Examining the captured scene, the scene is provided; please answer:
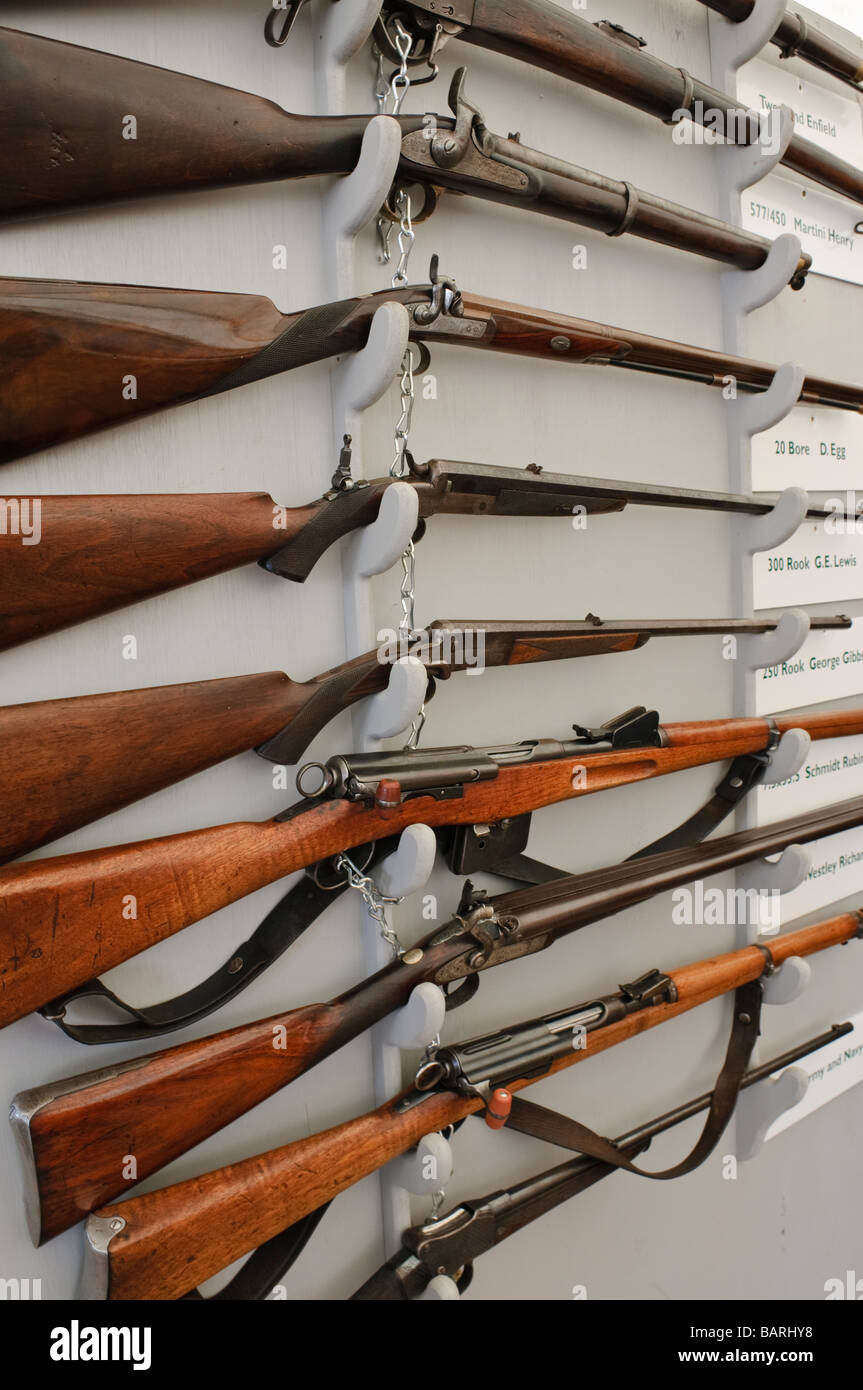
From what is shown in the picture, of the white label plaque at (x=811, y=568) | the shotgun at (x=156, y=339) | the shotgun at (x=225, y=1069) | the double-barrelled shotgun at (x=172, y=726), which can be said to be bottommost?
the shotgun at (x=225, y=1069)

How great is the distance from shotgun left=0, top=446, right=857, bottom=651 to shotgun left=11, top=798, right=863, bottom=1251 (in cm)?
29

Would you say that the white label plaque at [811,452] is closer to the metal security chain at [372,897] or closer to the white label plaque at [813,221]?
the white label plaque at [813,221]

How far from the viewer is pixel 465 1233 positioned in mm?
1360

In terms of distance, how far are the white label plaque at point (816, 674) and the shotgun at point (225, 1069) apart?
0.60 metres

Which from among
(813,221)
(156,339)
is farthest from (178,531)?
(813,221)

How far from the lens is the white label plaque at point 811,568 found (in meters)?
1.90

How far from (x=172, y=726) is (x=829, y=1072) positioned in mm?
1802

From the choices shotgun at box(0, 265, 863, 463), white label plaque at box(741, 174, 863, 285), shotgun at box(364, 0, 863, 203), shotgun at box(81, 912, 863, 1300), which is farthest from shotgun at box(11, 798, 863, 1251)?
white label plaque at box(741, 174, 863, 285)

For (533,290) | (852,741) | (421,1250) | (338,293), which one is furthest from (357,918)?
(852,741)

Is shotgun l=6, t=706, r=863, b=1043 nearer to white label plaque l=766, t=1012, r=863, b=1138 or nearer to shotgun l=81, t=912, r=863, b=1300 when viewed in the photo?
shotgun l=81, t=912, r=863, b=1300

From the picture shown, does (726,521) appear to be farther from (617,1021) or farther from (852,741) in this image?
(617,1021)

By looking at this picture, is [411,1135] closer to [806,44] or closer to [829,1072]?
[829,1072]

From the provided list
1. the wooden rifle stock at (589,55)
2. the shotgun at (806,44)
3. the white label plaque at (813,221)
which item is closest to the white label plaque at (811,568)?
the white label plaque at (813,221)

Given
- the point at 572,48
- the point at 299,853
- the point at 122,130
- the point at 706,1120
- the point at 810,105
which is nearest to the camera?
the point at 122,130
